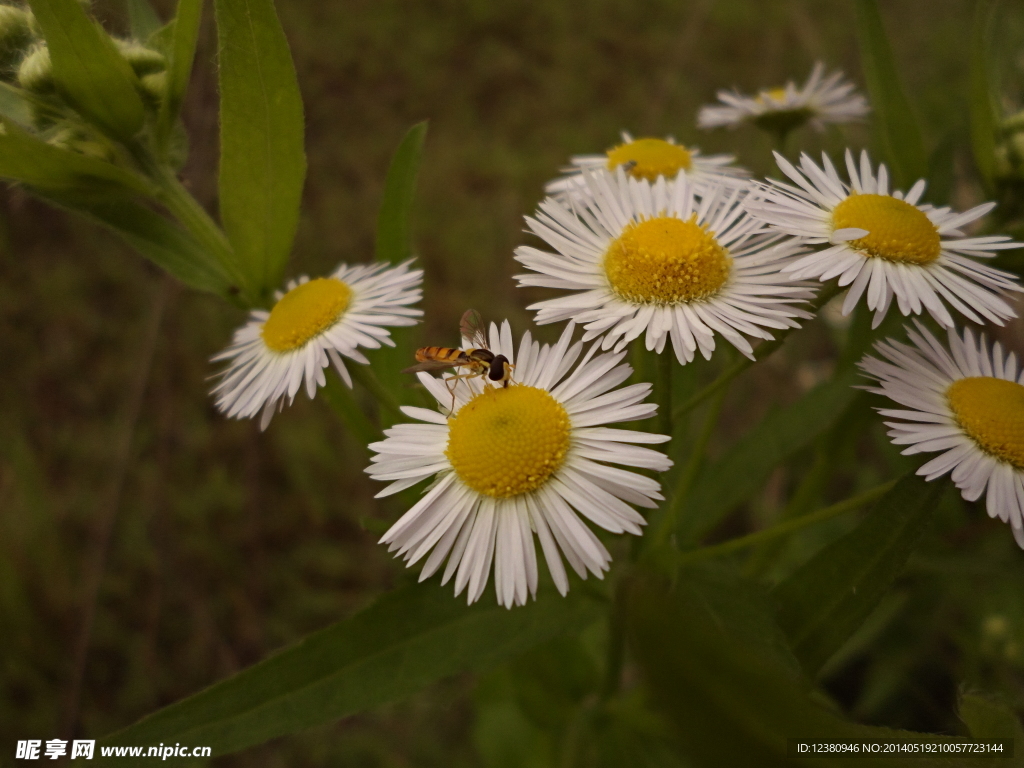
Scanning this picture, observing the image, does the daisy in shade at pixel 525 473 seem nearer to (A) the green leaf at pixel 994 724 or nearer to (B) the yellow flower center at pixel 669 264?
(B) the yellow flower center at pixel 669 264

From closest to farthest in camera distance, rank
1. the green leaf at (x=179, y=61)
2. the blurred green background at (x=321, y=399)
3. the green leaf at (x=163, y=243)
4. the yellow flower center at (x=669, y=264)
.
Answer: the yellow flower center at (x=669, y=264)
the green leaf at (x=179, y=61)
the green leaf at (x=163, y=243)
the blurred green background at (x=321, y=399)

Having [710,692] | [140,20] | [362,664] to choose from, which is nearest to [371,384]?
[362,664]

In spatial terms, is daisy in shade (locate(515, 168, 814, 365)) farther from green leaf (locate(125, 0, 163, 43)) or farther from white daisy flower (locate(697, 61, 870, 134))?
green leaf (locate(125, 0, 163, 43))

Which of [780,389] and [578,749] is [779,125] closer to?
[780,389]

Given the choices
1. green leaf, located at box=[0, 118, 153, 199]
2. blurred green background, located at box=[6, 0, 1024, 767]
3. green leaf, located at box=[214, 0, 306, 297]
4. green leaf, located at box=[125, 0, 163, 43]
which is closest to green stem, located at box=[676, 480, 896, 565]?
blurred green background, located at box=[6, 0, 1024, 767]

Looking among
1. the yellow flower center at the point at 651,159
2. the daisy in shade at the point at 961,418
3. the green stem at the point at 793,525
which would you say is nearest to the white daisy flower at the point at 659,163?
the yellow flower center at the point at 651,159

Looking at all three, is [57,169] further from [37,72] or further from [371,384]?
[371,384]
